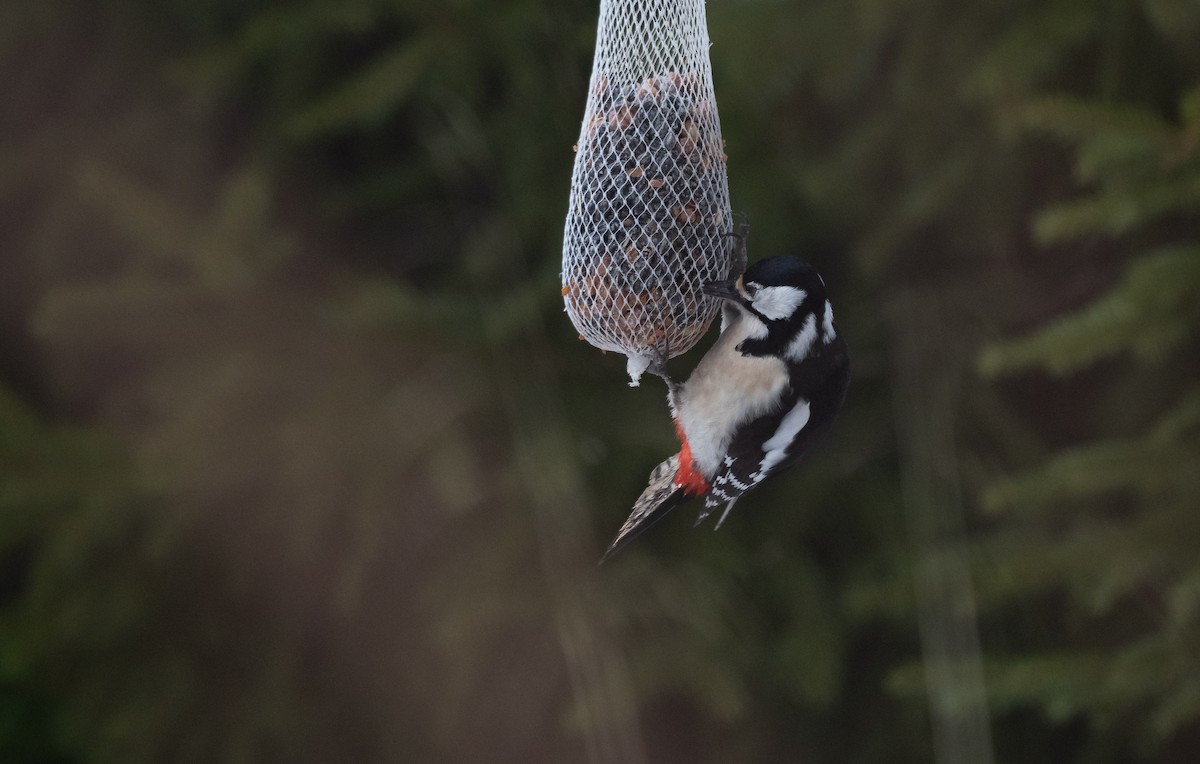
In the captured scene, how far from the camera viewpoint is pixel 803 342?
6.07ft

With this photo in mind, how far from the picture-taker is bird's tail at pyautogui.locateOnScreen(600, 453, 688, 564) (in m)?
1.95

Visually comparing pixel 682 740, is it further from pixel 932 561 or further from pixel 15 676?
pixel 15 676

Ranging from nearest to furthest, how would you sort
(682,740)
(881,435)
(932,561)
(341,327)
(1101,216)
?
(1101,216) → (932,561) → (341,327) → (881,435) → (682,740)

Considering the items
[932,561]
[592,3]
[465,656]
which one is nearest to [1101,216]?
[932,561]

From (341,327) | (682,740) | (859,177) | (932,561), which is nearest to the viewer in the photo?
(932,561)

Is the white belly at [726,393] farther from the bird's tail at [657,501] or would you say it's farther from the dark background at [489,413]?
the dark background at [489,413]

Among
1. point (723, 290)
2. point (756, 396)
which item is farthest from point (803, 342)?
point (723, 290)

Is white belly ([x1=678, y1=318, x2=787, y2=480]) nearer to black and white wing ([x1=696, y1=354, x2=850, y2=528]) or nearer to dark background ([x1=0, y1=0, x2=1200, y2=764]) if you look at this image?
black and white wing ([x1=696, y1=354, x2=850, y2=528])

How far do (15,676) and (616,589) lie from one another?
160 centimetres

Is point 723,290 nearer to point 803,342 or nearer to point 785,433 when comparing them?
A: point 803,342

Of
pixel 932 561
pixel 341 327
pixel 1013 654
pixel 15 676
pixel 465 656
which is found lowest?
pixel 1013 654

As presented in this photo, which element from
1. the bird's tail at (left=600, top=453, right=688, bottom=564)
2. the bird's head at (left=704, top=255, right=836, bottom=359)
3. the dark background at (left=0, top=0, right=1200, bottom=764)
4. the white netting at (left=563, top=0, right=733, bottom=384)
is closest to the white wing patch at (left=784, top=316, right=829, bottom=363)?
the bird's head at (left=704, top=255, right=836, bottom=359)

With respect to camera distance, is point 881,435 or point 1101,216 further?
point 881,435

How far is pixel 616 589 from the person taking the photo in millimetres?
3041
